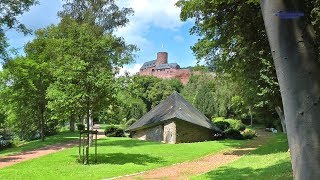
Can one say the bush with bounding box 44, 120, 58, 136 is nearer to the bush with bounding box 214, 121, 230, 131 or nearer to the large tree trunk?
the bush with bounding box 214, 121, 230, 131

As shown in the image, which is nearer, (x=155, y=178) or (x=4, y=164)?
(x=155, y=178)

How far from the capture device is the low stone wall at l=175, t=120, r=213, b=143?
3619 centimetres

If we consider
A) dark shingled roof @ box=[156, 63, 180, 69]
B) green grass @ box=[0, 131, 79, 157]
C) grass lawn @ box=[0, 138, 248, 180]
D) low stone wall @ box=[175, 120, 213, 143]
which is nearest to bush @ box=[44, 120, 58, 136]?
green grass @ box=[0, 131, 79, 157]

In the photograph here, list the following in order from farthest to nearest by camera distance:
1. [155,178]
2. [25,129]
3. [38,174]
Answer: [25,129] < [38,174] < [155,178]

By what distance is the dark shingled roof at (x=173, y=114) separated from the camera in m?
36.6

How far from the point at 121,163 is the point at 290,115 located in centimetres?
1831

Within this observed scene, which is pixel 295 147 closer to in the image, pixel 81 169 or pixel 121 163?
pixel 81 169

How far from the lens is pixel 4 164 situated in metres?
21.6

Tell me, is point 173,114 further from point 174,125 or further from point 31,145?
point 31,145

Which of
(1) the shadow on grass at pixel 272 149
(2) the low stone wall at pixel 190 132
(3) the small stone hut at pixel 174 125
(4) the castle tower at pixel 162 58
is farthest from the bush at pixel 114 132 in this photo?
(4) the castle tower at pixel 162 58

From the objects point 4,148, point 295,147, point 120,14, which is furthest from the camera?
point 4,148

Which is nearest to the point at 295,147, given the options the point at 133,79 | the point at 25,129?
the point at 133,79

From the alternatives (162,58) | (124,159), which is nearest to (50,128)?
(124,159)

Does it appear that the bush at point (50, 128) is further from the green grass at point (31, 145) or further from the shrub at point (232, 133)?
the shrub at point (232, 133)
